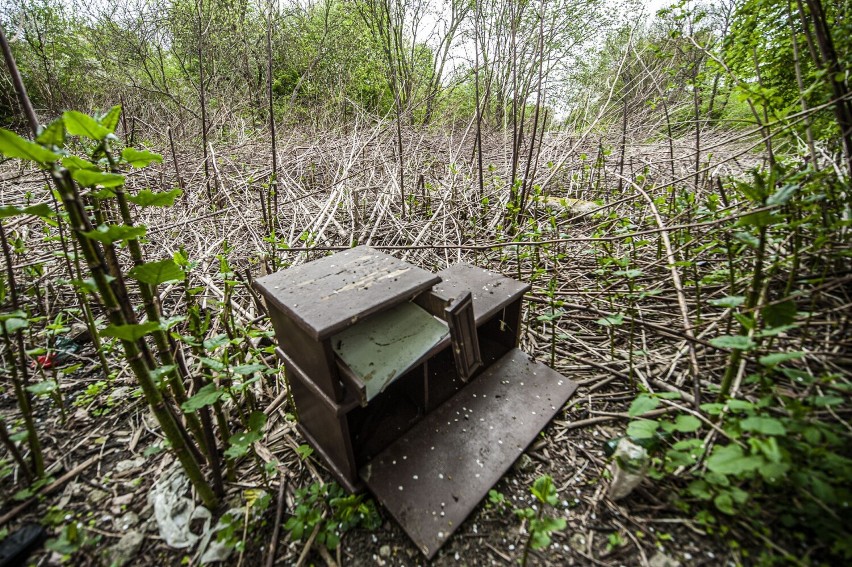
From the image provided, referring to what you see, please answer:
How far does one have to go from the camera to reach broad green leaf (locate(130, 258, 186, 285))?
1086 mm

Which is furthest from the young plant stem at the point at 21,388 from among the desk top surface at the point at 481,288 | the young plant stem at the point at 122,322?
the desk top surface at the point at 481,288

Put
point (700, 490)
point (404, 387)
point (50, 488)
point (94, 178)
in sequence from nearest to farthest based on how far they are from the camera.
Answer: point (94, 178)
point (700, 490)
point (50, 488)
point (404, 387)

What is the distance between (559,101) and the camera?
652 cm

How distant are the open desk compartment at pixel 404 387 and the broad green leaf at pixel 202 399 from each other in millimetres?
342

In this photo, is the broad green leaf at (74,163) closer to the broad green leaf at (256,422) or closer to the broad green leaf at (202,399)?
the broad green leaf at (202,399)

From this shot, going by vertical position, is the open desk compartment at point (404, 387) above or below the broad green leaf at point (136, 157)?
below

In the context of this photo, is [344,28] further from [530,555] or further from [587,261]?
[530,555]

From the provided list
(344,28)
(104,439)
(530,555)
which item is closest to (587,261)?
(530,555)

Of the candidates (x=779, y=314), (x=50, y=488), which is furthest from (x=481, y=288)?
(x=50, y=488)

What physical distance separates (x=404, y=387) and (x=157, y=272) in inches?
53.0

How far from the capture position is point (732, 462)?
3.65ft

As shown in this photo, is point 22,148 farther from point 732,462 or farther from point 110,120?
point 732,462

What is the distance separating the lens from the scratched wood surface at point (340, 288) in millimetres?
1295

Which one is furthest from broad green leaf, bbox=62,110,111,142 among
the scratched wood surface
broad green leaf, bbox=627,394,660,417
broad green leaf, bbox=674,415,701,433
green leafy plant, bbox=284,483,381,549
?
broad green leaf, bbox=674,415,701,433
